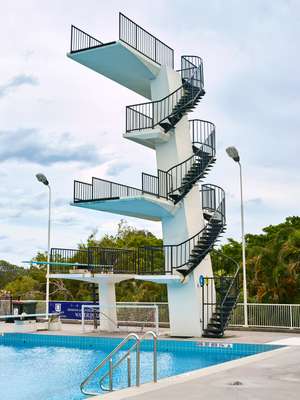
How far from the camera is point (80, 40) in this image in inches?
902

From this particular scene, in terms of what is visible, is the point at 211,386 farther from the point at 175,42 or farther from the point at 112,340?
the point at 175,42

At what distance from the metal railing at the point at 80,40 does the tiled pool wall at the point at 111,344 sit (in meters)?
10.5

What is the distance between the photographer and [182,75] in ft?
80.8

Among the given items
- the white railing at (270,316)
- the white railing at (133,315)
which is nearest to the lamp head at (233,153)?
the white railing at (270,316)

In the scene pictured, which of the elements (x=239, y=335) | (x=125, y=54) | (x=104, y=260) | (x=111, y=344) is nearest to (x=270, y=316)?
(x=239, y=335)

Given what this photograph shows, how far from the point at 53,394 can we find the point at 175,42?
1674 cm

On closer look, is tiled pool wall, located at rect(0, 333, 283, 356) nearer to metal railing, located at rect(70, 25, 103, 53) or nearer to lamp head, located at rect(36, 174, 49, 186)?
lamp head, located at rect(36, 174, 49, 186)

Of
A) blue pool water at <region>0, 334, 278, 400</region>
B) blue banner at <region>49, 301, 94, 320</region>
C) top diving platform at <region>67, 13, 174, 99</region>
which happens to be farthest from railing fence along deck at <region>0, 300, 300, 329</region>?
top diving platform at <region>67, 13, 174, 99</region>

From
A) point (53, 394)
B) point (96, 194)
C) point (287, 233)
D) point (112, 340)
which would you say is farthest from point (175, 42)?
point (53, 394)

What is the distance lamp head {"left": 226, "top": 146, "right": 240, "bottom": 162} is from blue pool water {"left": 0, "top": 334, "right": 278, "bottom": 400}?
769 centimetres

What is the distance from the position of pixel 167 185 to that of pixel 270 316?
663 cm

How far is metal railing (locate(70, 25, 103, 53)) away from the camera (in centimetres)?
2280

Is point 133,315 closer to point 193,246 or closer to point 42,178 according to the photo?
point 193,246

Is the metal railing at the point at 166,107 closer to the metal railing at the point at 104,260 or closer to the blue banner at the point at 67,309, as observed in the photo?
the metal railing at the point at 104,260
